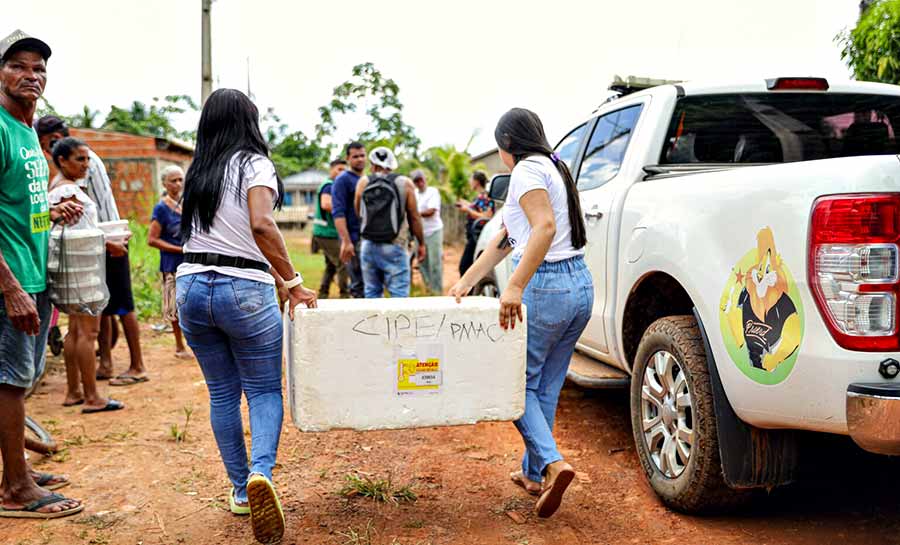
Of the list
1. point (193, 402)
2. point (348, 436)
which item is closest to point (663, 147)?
point (348, 436)

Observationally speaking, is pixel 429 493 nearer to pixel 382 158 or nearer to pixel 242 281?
Answer: pixel 242 281

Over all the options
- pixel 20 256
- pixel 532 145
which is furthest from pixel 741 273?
pixel 20 256

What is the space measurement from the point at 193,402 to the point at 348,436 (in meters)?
1.51

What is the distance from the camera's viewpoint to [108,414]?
5234 mm

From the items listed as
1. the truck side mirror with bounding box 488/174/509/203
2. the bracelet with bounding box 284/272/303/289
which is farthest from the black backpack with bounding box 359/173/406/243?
the bracelet with bounding box 284/272/303/289

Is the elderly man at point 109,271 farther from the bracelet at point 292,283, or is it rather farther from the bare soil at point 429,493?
the bracelet at point 292,283

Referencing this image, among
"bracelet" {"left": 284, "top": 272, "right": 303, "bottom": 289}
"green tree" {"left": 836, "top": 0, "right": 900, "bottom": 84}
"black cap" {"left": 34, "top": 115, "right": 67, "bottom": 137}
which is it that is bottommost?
"bracelet" {"left": 284, "top": 272, "right": 303, "bottom": 289}

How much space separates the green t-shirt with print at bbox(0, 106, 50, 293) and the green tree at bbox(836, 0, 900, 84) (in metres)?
7.14

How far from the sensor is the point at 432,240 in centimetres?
1038

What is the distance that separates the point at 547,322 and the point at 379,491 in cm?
120

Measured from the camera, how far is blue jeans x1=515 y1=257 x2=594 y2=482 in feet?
10.9

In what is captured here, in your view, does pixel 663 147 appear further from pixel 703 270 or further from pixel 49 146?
pixel 49 146

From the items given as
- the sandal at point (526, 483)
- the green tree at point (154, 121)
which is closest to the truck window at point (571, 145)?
the sandal at point (526, 483)

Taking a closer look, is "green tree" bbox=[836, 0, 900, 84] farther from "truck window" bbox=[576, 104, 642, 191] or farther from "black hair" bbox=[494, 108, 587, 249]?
"black hair" bbox=[494, 108, 587, 249]
